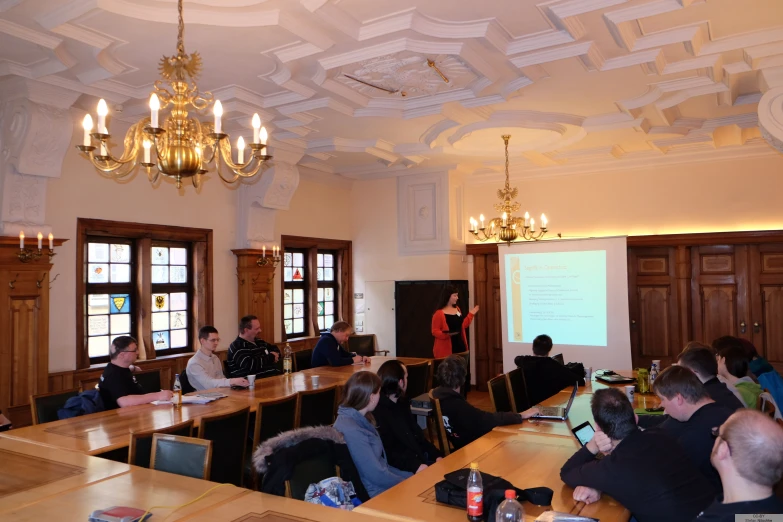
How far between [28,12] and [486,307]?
6.96 m

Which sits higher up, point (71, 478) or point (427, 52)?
point (427, 52)

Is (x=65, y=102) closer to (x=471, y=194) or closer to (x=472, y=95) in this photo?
(x=472, y=95)

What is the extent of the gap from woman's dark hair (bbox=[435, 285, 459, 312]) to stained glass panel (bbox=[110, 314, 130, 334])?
4169 millimetres

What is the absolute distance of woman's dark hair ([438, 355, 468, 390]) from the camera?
4023mm

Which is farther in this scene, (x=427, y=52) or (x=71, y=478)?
(x=427, y=52)

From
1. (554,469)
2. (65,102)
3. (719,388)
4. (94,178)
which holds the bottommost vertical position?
(554,469)

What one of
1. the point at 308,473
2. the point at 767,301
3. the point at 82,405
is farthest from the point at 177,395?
the point at 767,301

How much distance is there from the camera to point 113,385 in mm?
4520

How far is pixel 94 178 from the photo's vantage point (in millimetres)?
6277

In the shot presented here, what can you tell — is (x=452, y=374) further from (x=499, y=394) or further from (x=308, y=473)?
(x=308, y=473)

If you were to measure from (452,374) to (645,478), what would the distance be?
1.71 metres

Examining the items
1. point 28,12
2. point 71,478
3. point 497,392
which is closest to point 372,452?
point 71,478

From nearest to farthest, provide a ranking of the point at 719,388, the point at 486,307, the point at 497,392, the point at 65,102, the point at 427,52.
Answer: the point at 719,388 < the point at 427,52 < the point at 497,392 < the point at 65,102 < the point at 486,307

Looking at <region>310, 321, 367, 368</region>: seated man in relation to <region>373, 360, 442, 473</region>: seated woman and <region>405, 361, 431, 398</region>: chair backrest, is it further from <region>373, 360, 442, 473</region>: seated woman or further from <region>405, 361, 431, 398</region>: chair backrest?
<region>373, 360, 442, 473</region>: seated woman
